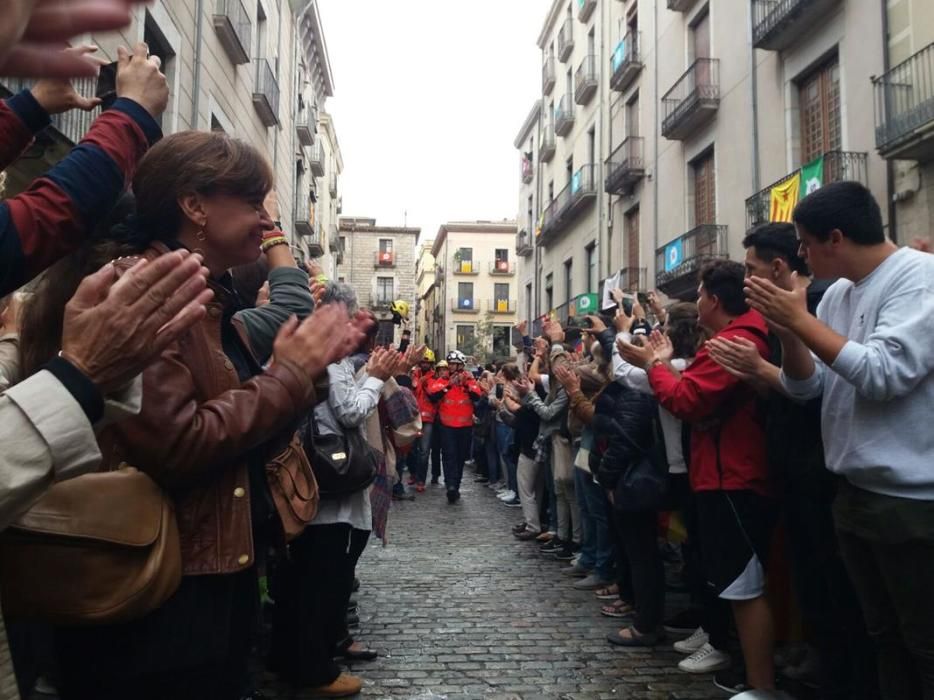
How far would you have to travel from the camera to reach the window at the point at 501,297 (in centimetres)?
5569

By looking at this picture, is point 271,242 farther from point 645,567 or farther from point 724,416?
point 645,567

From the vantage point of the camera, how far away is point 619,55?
20984 mm

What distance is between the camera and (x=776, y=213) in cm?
1243

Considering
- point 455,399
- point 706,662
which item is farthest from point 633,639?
point 455,399

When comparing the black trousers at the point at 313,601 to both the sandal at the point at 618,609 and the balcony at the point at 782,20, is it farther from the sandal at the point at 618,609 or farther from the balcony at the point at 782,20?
the balcony at the point at 782,20

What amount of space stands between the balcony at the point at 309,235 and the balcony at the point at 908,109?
15.9m

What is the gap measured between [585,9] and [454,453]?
62.4 feet

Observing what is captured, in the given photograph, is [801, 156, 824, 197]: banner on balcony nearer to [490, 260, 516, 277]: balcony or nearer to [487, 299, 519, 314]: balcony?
[487, 299, 519, 314]: balcony

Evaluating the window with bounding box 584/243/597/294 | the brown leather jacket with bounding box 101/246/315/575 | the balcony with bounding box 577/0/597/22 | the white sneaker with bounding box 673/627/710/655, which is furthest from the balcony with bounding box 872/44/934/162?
the balcony with bounding box 577/0/597/22

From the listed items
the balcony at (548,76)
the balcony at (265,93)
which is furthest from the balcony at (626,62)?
the balcony at (265,93)

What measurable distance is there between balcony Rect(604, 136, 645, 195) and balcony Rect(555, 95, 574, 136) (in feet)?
19.5

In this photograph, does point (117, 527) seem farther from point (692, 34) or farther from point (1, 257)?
point (692, 34)

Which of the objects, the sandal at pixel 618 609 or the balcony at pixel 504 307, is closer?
the sandal at pixel 618 609

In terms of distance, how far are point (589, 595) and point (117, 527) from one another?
469 centimetres
